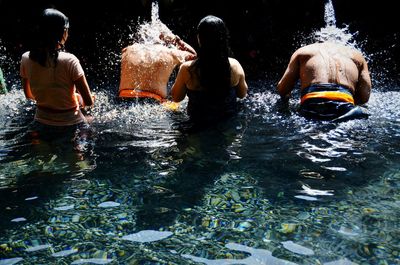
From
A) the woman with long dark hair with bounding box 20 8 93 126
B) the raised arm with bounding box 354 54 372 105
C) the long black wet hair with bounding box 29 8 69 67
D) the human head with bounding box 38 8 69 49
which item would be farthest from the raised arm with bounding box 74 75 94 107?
the raised arm with bounding box 354 54 372 105

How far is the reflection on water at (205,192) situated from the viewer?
272 cm

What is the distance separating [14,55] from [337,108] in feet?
25.6

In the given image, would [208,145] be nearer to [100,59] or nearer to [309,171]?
[309,171]

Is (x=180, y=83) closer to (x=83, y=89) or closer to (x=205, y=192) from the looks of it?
(x=83, y=89)

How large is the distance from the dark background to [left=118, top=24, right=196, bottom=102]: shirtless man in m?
3.34

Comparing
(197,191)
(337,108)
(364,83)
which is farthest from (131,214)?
(364,83)

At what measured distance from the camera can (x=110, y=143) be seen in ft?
15.5

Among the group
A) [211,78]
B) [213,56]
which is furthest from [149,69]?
[213,56]

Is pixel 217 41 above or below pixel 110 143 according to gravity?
above

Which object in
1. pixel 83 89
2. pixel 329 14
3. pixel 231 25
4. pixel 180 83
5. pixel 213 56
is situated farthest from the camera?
pixel 329 14

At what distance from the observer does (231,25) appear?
31.4ft

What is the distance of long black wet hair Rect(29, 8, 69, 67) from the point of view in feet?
12.8

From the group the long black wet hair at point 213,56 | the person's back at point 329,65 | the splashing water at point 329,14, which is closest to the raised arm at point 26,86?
the long black wet hair at point 213,56

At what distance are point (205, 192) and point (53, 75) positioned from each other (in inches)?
72.1
